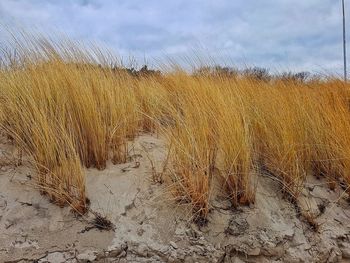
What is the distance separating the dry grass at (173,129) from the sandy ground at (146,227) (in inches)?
4.5

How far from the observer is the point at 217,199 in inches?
128

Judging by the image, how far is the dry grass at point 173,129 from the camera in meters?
3.07

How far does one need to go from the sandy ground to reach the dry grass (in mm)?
114

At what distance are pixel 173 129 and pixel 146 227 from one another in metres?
0.95

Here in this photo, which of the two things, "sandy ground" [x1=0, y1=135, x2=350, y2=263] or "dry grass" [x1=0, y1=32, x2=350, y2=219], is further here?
"dry grass" [x1=0, y1=32, x2=350, y2=219]

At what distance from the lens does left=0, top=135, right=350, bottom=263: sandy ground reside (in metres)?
2.76

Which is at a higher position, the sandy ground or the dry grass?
the dry grass

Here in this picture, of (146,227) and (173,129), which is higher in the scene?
(173,129)

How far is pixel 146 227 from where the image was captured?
116 inches

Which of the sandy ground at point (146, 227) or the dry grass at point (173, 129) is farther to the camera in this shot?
the dry grass at point (173, 129)

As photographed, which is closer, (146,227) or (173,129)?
(146,227)

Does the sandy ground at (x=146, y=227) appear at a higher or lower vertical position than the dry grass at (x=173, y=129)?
lower

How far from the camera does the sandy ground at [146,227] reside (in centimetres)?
276

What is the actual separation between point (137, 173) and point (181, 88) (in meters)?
1.68
